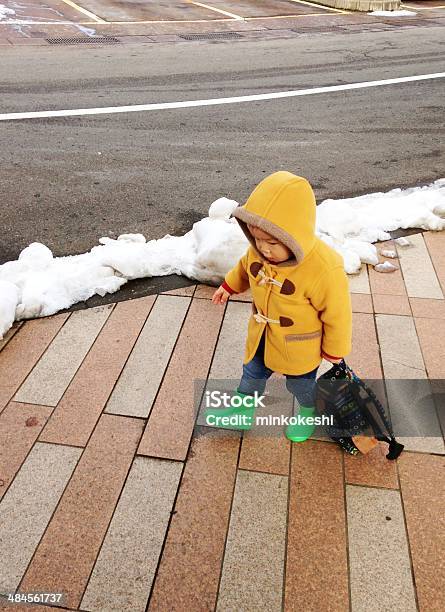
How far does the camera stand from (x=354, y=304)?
3.82 meters

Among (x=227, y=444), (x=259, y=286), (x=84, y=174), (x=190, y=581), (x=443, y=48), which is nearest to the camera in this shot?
(x=190, y=581)

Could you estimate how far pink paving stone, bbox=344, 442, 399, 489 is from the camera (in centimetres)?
260

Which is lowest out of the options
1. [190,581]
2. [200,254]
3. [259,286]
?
[190,581]

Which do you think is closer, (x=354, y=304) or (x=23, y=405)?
(x=23, y=405)

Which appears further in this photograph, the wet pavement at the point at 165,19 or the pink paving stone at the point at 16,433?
the wet pavement at the point at 165,19

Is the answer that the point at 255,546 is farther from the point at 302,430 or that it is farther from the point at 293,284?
the point at 293,284

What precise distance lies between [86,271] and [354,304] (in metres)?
1.97

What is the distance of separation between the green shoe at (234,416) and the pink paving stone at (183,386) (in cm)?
11

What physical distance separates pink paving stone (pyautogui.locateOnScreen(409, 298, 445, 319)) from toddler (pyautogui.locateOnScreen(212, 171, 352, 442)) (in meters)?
1.39

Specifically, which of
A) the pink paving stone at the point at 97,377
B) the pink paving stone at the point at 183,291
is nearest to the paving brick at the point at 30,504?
the pink paving stone at the point at 97,377

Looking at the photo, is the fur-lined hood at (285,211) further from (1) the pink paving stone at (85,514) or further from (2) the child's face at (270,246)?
(1) the pink paving stone at (85,514)

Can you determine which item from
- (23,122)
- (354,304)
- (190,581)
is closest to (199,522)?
(190,581)

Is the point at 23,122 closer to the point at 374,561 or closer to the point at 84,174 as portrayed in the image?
the point at 84,174

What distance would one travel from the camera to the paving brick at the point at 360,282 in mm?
3957
